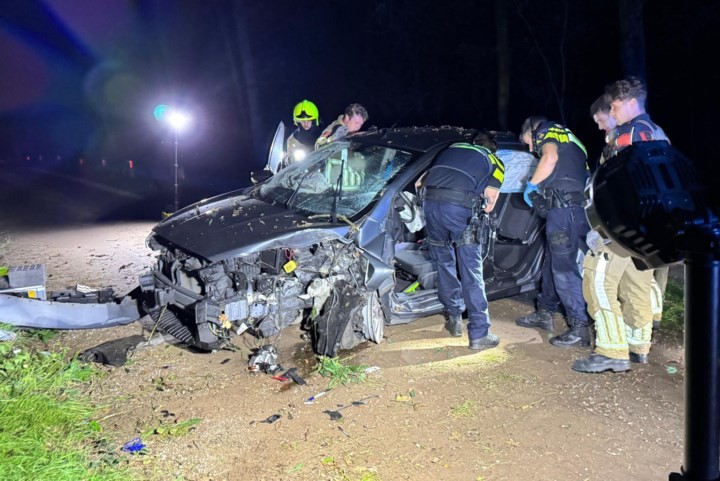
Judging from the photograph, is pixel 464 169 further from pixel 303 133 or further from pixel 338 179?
pixel 303 133

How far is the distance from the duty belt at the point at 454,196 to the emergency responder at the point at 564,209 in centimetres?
65

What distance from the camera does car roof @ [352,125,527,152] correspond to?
16.0 feet

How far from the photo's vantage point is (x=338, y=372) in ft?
13.3

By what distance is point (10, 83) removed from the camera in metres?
36.5

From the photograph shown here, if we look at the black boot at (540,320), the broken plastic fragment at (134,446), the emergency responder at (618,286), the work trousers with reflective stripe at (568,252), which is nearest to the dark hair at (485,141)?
the work trousers with reflective stripe at (568,252)

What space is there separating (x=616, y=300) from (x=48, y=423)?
3738mm

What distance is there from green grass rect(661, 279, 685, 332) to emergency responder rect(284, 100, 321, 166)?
4.29 metres

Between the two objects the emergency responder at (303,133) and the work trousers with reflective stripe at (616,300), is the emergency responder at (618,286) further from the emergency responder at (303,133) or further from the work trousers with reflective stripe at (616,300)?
the emergency responder at (303,133)

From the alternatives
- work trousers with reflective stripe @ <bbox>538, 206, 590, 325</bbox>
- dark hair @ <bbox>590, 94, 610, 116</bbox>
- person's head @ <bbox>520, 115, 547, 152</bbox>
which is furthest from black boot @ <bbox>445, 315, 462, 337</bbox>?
dark hair @ <bbox>590, 94, 610, 116</bbox>

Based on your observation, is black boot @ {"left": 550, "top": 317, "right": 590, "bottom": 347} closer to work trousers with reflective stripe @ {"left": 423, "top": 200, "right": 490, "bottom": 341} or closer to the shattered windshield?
work trousers with reflective stripe @ {"left": 423, "top": 200, "right": 490, "bottom": 341}

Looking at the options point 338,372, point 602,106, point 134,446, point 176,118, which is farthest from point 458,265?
point 176,118

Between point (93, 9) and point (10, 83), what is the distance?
6987mm

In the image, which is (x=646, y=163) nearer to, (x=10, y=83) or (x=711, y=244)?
(x=711, y=244)

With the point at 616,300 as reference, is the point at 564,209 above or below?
above
